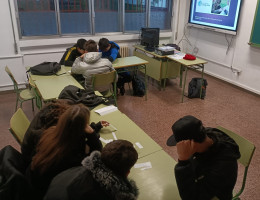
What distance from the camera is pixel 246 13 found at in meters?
4.57

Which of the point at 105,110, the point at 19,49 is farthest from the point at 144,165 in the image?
the point at 19,49

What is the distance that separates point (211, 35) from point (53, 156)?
4.93 metres

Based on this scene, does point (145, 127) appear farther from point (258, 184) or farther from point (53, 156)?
point (53, 156)

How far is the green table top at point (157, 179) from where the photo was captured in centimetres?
154

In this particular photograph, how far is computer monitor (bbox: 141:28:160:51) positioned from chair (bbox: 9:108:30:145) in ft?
11.1

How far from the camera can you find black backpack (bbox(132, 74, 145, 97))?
454cm

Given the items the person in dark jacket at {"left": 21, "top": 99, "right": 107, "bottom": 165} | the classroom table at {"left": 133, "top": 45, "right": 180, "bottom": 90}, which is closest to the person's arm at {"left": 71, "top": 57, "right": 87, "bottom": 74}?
the person in dark jacket at {"left": 21, "top": 99, "right": 107, "bottom": 165}

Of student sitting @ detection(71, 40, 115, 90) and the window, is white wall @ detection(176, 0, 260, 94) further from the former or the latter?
student sitting @ detection(71, 40, 115, 90)

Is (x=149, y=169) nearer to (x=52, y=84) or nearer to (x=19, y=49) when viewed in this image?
(x=52, y=84)

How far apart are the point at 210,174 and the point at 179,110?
2.74 m

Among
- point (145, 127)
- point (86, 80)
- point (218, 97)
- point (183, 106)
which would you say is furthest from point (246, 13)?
point (86, 80)

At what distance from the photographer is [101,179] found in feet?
3.82

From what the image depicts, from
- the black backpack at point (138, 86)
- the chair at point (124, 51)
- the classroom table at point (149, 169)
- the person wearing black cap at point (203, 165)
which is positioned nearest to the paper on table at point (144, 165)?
the classroom table at point (149, 169)

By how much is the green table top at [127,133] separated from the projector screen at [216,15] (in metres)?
3.56
